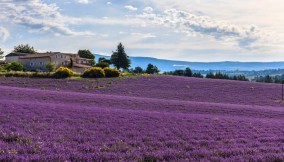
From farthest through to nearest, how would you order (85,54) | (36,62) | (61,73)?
(85,54), (36,62), (61,73)

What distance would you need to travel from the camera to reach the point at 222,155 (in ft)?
27.6

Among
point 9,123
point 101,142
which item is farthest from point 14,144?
point 9,123

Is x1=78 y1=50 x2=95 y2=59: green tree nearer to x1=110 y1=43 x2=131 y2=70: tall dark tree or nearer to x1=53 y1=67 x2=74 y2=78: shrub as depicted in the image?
x1=110 y1=43 x2=131 y2=70: tall dark tree

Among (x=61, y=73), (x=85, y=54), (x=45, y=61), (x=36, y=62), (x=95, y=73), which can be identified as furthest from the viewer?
(x=85, y=54)

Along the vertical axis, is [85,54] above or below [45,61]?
above

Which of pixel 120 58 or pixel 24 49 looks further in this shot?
pixel 24 49

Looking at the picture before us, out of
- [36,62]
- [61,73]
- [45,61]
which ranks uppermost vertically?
[45,61]

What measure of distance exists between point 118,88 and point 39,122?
3248 centimetres

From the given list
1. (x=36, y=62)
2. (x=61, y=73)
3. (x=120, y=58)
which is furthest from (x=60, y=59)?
(x=61, y=73)

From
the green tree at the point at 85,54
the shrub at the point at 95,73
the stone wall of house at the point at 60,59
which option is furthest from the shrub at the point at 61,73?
the green tree at the point at 85,54

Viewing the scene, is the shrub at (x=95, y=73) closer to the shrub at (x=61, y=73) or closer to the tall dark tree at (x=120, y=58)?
the shrub at (x=61, y=73)

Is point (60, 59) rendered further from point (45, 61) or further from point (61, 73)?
point (61, 73)

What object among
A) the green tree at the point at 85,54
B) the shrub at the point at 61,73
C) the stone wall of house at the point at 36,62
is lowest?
the shrub at the point at 61,73

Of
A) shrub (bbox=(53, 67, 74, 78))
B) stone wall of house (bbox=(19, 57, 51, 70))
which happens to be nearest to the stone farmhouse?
stone wall of house (bbox=(19, 57, 51, 70))
